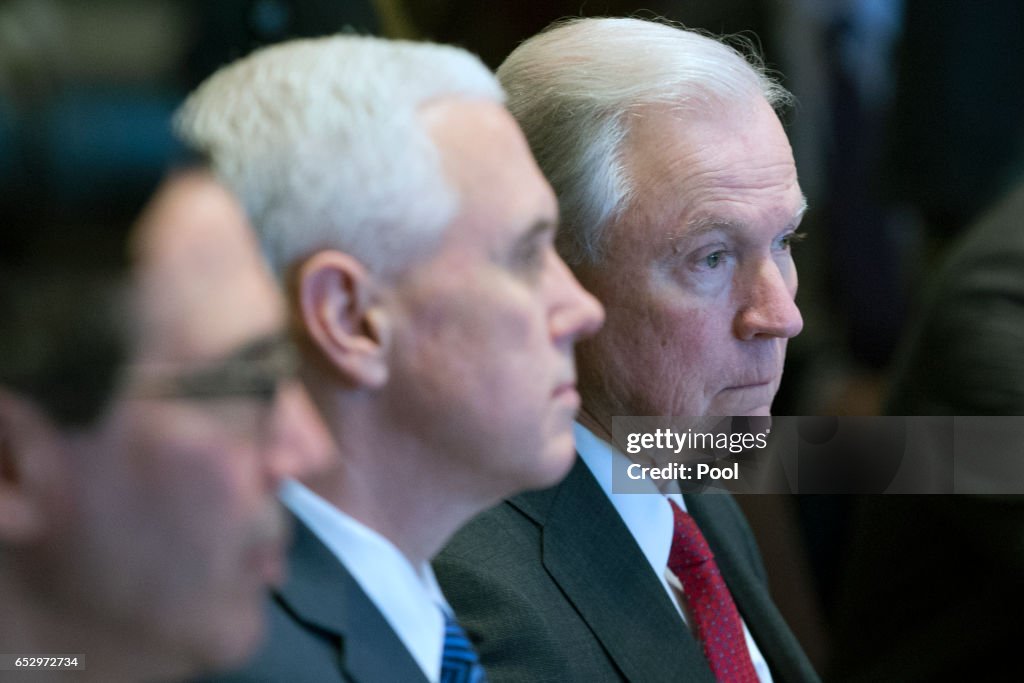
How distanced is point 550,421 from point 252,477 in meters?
0.28

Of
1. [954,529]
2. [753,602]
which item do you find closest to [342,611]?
[753,602]

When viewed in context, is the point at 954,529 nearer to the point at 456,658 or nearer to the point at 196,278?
the point at 456,658

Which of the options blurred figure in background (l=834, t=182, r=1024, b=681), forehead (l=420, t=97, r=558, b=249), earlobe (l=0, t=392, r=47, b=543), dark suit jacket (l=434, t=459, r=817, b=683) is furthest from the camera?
blurred figure in background (l=834, t=182, r=1024, b=681)

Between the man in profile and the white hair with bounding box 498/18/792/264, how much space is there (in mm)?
614

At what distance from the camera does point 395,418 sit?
3.18ft

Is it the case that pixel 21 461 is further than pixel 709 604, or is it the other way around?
pixel 709 604

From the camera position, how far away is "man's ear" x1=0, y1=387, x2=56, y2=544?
2.34 ft

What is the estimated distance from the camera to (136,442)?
29.4 inches

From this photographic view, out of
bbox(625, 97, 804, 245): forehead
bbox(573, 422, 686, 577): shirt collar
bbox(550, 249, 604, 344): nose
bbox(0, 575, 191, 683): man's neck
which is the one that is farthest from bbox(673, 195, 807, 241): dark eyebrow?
bbox(0, 575, 191, 683): man's neck

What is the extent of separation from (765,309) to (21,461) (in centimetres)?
89

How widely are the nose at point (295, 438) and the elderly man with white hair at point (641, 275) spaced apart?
413 millimetres

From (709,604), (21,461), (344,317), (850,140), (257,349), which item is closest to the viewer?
(21,461)

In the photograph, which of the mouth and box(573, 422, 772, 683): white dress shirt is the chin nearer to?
the mouth

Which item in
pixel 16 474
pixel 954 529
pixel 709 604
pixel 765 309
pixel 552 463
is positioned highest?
pixel 16 474
